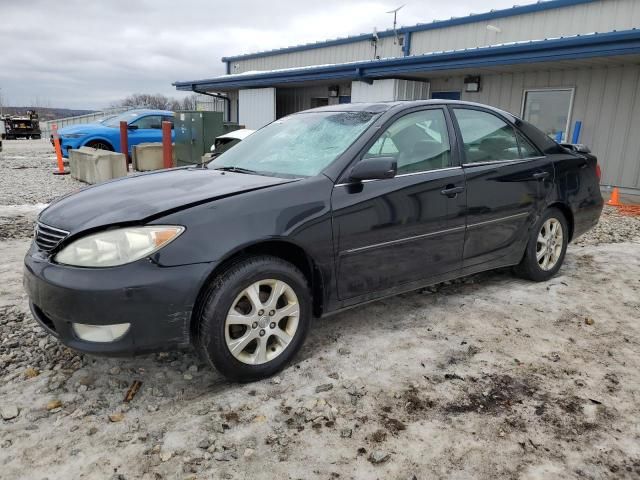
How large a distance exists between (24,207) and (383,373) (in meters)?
6.97

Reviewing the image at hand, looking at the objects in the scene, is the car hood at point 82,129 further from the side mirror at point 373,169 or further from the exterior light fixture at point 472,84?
the side mirror at point 373,169

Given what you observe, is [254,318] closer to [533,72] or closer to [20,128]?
[533,72]

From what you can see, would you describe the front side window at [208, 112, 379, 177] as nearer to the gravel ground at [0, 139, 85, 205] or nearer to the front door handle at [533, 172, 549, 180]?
the front door handle at [533, 172, 549, 180]

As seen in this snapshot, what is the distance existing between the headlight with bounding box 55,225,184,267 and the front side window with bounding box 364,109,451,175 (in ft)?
4.62

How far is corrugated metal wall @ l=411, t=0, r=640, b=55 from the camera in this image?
36.7 ft

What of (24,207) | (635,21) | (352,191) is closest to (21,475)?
(352,191)

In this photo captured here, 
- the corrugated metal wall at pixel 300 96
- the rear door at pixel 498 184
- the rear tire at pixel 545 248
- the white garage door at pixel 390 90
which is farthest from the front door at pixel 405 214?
the corrugated metal wall at pixel 300 96

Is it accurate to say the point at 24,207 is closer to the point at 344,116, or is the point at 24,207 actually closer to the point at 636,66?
the point at 344,116

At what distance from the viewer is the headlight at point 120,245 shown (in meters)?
2.43

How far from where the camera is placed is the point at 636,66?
31.3 feet

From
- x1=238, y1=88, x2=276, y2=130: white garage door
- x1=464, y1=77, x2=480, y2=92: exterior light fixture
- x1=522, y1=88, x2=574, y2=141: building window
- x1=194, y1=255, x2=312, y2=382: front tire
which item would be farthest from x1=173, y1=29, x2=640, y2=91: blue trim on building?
x1=194, y1=255, x2=312, y2=382: front tire

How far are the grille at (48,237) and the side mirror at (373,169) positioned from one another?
164cm

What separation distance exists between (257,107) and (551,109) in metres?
10.4

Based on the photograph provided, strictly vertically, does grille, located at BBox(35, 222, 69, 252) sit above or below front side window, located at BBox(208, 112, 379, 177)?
below
